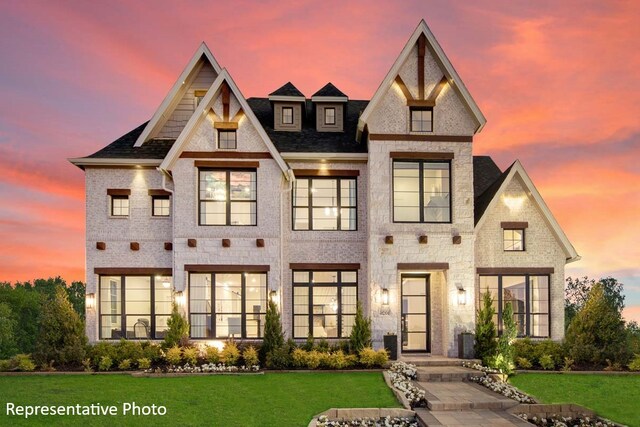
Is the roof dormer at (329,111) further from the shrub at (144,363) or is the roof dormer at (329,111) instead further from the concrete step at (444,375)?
the shrub at (144,363)

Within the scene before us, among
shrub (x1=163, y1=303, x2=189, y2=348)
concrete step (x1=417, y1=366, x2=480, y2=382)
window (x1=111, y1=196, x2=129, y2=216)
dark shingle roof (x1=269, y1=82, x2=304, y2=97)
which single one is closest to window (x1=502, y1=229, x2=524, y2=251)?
concrete step (x1=417, y1=366, x2=480, y2=382)

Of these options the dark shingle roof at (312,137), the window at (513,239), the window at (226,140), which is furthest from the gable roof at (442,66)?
the window at (226,140)

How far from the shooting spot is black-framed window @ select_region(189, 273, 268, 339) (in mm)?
18359

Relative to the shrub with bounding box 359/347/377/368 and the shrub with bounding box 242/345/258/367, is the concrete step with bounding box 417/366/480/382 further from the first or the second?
the shrub with bounding box 242/345/258/367

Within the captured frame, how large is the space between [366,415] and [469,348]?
7.40 metres

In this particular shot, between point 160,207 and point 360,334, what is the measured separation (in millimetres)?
9342

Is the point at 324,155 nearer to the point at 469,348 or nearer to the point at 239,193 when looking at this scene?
the point at 239,193

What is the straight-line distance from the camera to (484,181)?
869 inches

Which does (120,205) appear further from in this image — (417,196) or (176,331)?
(417,196)

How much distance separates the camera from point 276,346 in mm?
16656

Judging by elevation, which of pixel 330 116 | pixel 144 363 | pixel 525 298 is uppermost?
pixel 330 116

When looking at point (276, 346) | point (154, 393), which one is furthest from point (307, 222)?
point (154, 393)

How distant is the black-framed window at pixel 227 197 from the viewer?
18.5 m

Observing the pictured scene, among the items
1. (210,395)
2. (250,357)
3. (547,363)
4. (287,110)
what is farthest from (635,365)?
(287,110)
